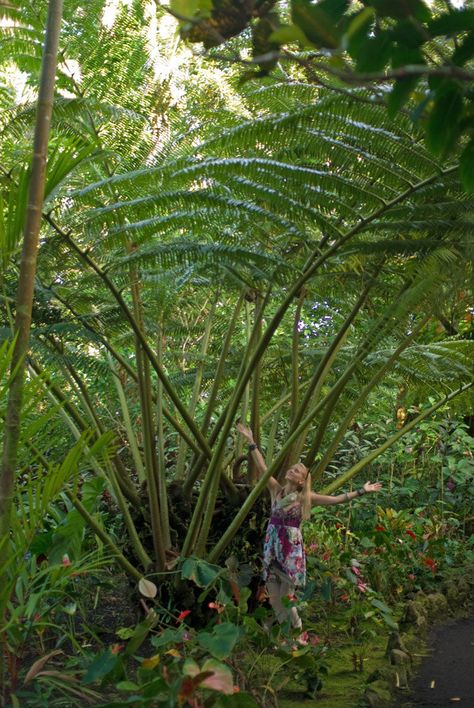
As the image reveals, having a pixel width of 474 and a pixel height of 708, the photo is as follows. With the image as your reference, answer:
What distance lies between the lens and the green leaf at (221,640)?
251 centimetres

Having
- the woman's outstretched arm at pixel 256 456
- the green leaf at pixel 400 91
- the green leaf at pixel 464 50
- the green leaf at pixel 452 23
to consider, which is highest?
the green leaf at pixel 452 23

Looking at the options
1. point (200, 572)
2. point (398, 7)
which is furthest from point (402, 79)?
point (200, 572)

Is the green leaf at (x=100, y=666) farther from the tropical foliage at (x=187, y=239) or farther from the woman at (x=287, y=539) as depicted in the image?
the woman at (x=287, y=539)

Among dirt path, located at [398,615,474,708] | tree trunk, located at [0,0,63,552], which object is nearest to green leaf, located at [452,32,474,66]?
tree trunk, located at [0,0,63,552]

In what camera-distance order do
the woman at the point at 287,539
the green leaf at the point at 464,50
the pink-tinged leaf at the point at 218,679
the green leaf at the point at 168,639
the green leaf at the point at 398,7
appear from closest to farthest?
the green leaf at the point at 398,7 → the green leaf at the point at 464,50 → the pink-tinged leaf at the point at 218,679 → the green leaf at the point at 168,639 → the woman at the point at 287,539

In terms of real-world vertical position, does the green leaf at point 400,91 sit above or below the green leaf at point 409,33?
below

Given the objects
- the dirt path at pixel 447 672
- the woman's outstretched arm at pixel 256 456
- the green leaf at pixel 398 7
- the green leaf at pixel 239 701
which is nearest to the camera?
the green leaf at pixel 398 7

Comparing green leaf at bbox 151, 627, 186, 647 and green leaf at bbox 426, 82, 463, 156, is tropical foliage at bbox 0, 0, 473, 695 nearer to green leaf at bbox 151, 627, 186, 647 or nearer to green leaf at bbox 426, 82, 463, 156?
green leaf at bbox 151, 627, 186, 647

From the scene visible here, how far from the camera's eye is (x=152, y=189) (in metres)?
4.09

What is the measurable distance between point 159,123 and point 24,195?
2159 mm

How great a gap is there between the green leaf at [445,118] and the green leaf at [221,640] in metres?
1.74

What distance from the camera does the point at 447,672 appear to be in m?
4.22

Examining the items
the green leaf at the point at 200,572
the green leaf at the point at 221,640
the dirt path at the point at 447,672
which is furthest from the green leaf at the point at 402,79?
the dirt path at the point at 447,672

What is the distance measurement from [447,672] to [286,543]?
0.96 metres
